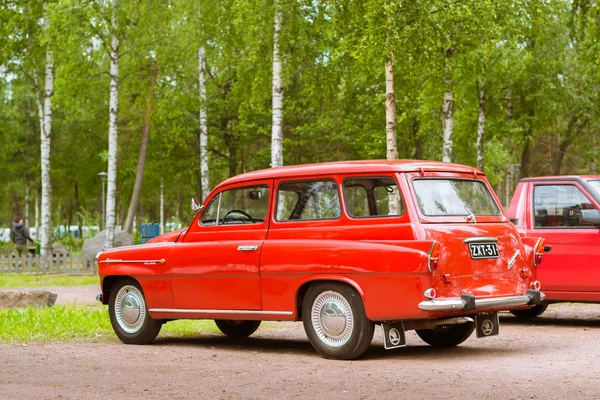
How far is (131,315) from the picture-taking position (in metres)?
12.6

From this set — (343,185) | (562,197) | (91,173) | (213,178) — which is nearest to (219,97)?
(213,178)

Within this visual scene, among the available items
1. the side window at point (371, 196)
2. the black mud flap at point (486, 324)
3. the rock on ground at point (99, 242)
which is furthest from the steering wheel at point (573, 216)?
the rock on ground at point (99, 242)

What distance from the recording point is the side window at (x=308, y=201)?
10883mm

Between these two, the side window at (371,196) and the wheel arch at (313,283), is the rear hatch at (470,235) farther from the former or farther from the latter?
the wheel arch at (313,283)

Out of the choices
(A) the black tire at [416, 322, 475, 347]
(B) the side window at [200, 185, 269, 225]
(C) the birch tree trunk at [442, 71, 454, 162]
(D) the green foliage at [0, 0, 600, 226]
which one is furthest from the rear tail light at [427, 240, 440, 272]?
(C) the birch tree trunk at [442, 71, 454, 162]

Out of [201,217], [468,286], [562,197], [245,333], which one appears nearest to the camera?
[468,286]

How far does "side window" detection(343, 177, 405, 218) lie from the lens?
10.6 meters

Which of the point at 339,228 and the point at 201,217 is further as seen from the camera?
the point at 201,217

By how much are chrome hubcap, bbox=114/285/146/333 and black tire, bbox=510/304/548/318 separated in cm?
581

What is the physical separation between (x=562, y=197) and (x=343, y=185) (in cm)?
471

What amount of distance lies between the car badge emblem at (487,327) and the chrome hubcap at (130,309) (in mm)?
4029

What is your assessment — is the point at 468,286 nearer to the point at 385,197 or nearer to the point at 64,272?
the point at 385,197

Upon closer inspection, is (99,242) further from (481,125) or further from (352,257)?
(352,257)

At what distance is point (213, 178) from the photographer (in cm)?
5188
